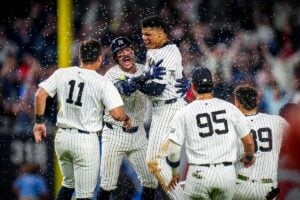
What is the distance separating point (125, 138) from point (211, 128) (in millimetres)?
1288

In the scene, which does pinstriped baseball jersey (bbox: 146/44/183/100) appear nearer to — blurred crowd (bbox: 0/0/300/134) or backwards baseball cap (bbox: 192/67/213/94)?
backwards baseball cap (bbox: 192/67/213/94)

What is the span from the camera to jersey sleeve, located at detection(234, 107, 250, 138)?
23.3 feet

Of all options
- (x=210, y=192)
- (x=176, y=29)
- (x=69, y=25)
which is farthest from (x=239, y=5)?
(x=210, y=192)

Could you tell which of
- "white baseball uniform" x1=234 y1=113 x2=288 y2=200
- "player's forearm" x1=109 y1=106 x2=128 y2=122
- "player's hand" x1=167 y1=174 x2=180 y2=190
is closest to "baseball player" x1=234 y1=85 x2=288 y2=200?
"white baseball uniform" x1=234 y1=113 x2=288 y2=200

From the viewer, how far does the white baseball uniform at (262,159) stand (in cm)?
757

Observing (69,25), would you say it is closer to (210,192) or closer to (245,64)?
(245,64)

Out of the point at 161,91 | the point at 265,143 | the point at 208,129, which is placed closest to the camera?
the point at 208,129

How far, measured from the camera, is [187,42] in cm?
1069

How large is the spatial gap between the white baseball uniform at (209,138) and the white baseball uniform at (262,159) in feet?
1.47

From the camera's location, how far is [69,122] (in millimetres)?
7699

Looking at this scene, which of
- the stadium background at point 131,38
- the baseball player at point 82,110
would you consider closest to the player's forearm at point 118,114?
the baseball player at point 82,110

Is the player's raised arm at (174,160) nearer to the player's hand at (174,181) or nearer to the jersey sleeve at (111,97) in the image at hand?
the player's hand at (174,181)

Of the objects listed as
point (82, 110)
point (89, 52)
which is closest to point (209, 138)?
point (82, 110)

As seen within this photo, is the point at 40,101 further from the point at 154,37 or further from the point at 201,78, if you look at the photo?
the point at 201,78
